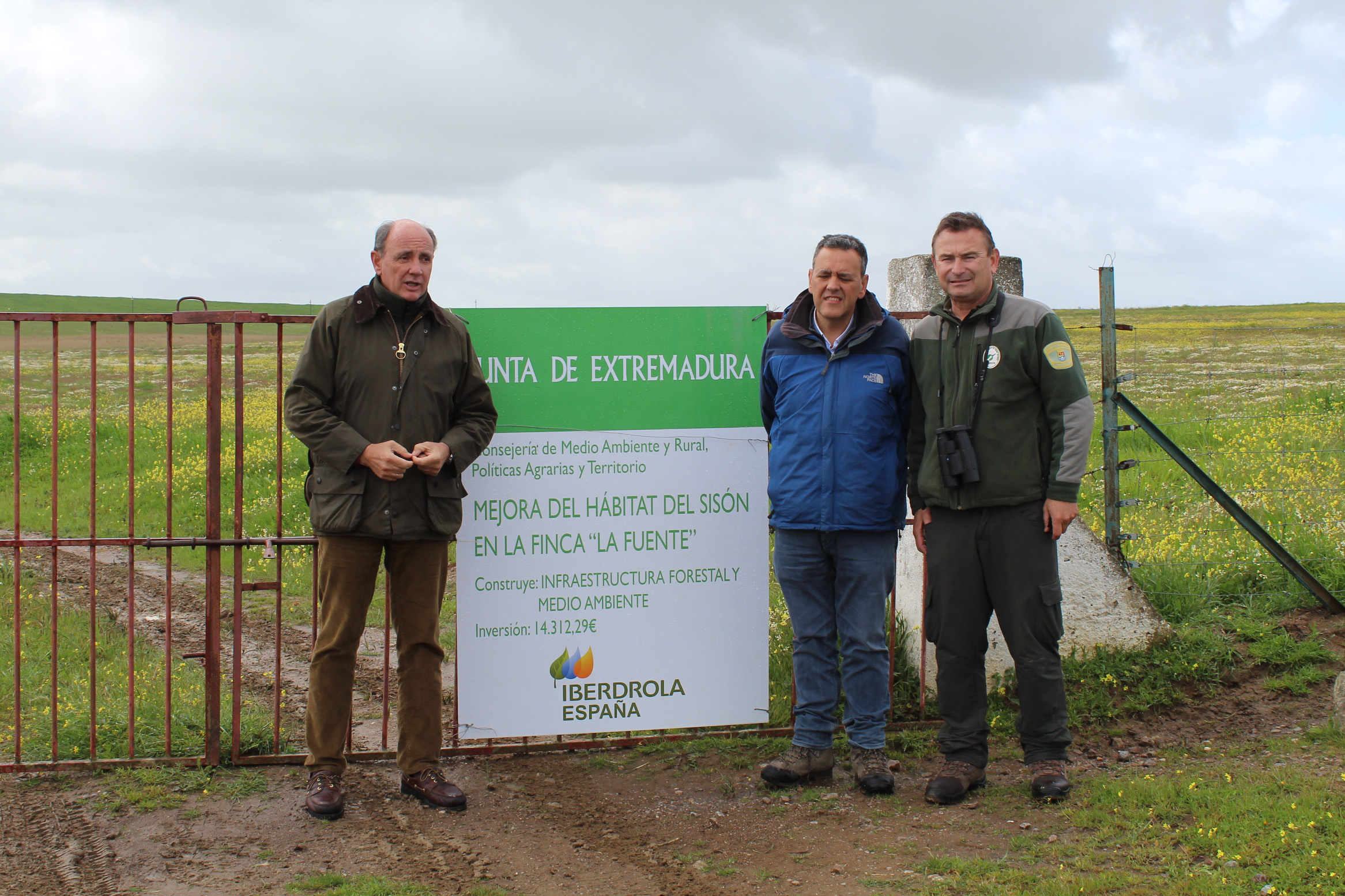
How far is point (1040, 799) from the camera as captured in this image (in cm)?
451

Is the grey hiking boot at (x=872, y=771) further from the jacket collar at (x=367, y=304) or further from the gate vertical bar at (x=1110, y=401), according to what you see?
the jacket collar at (x=367, y=304)

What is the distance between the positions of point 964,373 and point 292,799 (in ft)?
11.5

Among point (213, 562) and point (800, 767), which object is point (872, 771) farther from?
point (213, 562)

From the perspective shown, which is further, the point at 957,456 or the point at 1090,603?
the point at 1090,603

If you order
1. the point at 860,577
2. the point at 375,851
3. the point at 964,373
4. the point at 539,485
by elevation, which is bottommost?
the point at 375,851

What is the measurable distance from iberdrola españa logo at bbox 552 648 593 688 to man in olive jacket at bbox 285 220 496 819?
0.72 m

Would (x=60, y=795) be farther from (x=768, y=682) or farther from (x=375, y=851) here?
(x=768, y=682)

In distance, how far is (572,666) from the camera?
5.17 m

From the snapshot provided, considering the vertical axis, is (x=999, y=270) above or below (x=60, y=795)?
above

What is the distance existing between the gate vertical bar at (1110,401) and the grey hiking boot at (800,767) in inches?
91.9

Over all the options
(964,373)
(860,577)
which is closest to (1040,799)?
(860,577)

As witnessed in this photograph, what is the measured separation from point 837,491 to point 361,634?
214 cm

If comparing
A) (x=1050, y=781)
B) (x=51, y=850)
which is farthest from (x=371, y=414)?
(x=1050, y=781)

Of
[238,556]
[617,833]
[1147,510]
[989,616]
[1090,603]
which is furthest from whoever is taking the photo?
[1147,510]
